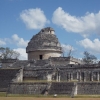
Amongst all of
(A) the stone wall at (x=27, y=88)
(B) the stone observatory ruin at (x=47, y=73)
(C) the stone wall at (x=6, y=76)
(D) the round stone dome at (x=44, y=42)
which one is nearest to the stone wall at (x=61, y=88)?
(B) the stone observatory ruin at (x=47, y=73)

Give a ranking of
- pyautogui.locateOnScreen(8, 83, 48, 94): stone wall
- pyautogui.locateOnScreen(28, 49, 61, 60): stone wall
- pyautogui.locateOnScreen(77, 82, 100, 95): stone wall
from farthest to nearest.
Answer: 1. pyautogui.locateOnScreen(28, 49, 61, 60): stone wall
2. pyautogui.locateOnScreen(8, 83, 48, 94): stone wall
3. pyautogui.locateOnScreen(77, 82, 100, 95): stone wall

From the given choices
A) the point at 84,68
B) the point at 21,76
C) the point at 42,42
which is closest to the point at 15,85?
the point at 21,76

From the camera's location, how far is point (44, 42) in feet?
191

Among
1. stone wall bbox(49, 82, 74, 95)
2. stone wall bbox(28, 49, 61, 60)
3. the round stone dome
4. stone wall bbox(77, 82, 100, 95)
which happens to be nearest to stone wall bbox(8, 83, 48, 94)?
stone wall bbox(49, 82, 74, 95)

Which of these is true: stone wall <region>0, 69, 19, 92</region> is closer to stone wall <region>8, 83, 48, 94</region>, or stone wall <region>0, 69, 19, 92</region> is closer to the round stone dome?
stone wall <region>8, 83, 48, 94</region>

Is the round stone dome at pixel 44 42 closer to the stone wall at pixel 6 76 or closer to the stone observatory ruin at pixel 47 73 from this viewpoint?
the stone observatory ruin at pixel 47 73

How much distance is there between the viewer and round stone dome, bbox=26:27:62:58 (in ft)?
189

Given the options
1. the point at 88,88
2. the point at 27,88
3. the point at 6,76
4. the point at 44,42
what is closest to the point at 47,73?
the point at 27,88

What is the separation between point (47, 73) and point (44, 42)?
10783 mm

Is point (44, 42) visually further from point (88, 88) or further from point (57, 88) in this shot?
point (88, 88)

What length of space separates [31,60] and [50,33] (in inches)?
300

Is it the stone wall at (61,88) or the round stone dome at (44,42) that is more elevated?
the round stone dome at (44,42)

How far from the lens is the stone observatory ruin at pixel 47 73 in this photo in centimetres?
4231

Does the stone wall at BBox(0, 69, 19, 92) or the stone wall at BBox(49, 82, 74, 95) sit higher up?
the stone wall at BBox(0, 69, 19, 92)
